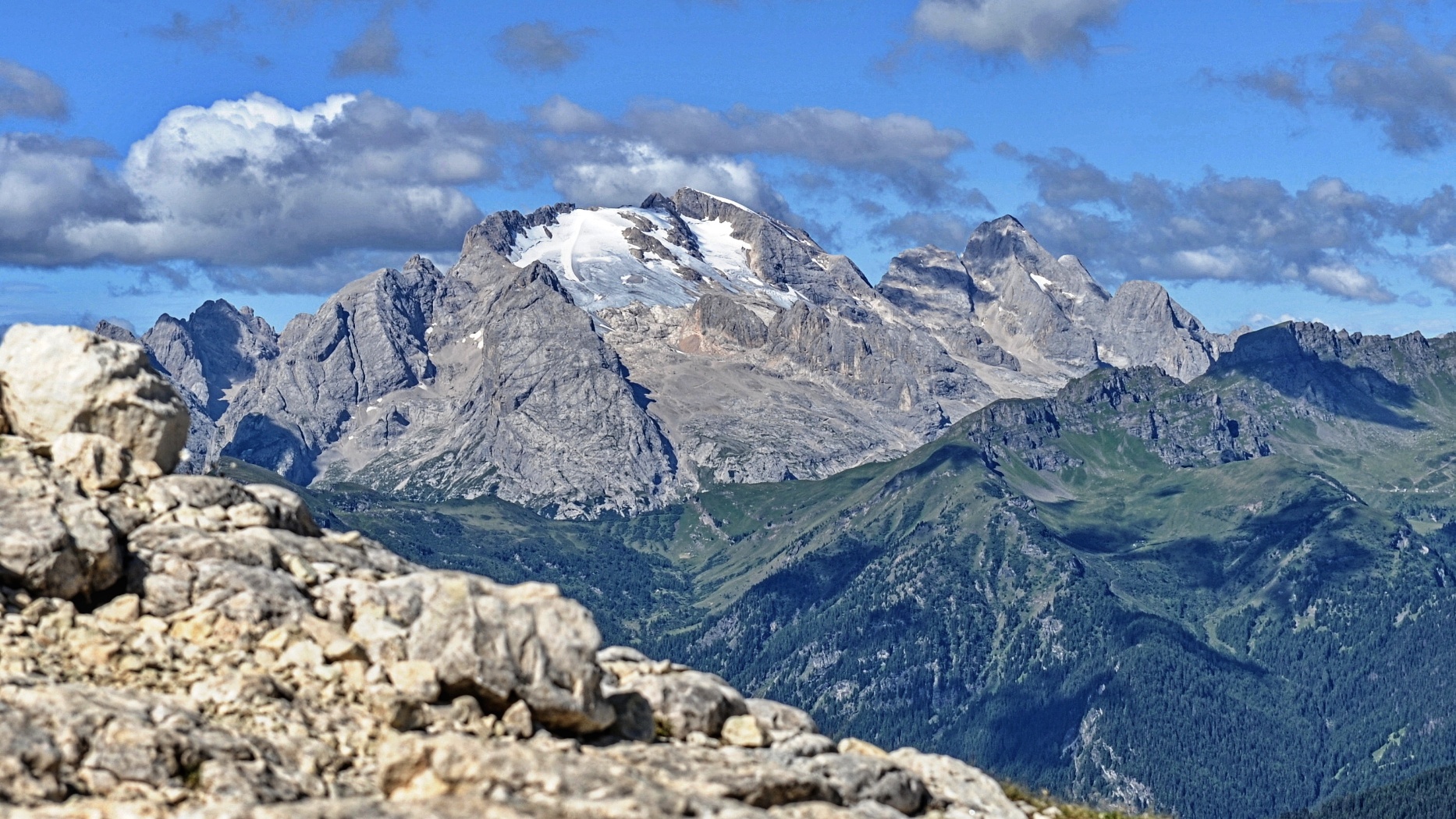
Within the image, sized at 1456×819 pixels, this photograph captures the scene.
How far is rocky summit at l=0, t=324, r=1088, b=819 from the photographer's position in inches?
1416

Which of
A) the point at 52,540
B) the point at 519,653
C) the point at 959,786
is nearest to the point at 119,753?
the point at 52,540

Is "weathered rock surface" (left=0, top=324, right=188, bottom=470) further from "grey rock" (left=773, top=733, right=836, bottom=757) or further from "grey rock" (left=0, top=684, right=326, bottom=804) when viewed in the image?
"grey rock" (left=773, top=733, right=836, bottom=757)

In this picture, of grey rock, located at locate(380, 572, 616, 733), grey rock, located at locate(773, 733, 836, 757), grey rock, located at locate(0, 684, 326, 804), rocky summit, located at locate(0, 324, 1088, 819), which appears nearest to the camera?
grey rock, located at locate(0, 684, 326, 804)

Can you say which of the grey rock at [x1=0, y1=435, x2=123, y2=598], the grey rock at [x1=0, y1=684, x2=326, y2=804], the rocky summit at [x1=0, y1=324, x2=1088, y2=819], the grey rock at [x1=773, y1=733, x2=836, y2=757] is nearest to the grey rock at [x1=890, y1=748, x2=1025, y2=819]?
the rocky summit at [x1=0, y1=324, x2=1088, y2=819]

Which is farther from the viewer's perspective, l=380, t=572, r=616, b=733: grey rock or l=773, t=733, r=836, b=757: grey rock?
l=773, t=733, r=836, b=757: grey rock

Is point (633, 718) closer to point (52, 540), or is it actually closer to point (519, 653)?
point (519, 653)

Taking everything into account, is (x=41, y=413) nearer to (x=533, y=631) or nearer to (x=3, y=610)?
(x=3, y=610)

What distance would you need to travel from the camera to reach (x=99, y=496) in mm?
46531

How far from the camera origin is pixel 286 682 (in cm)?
4166

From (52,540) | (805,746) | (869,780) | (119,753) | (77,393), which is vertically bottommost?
(869,780)

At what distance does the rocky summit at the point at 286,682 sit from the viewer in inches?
1416

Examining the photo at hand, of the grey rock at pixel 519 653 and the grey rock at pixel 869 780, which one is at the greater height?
the grey rock at pixel 519 653

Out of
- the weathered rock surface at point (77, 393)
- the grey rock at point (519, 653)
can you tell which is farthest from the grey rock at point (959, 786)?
the weathered rock surface at point (77, 393)

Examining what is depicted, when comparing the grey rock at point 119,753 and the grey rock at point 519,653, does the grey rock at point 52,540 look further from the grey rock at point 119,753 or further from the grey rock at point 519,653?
the grey rock at point 519,653
